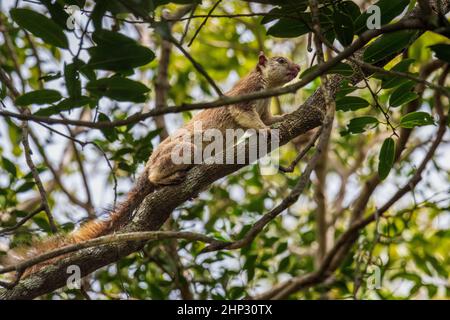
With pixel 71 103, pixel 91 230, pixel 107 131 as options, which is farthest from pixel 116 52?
pixel 91 230

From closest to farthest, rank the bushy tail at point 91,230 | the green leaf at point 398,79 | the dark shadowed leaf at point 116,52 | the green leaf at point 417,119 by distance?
the dark shadowed leaf at point 116,52 < the green leaf at point 398,79 < the green leaf at point 417,119 < the bushy tail at point 91,230

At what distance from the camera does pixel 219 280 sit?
631 cm

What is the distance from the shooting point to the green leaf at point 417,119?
4.00 m

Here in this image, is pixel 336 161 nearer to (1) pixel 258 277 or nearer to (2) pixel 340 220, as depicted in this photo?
(2) pixel 340 220

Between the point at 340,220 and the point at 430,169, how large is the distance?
2643 millimetres

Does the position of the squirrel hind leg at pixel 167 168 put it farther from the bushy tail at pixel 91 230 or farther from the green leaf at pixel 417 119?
the green leaf at pixel 417 119

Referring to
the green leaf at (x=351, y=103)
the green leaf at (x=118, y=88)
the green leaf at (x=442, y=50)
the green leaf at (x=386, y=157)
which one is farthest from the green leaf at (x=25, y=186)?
the green leaf at (x=442, y=50)

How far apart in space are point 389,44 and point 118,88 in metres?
1.63

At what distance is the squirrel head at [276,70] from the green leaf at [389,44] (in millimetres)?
3144

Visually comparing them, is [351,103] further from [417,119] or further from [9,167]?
[9,167]

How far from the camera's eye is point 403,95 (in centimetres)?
402

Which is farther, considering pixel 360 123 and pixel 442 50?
pixel 360 123
